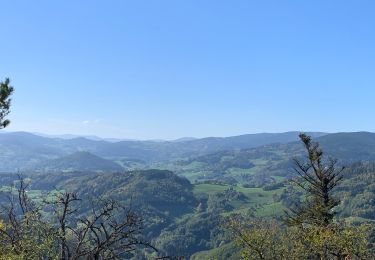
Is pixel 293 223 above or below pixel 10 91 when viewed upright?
below

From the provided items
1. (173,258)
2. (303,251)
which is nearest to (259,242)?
(303,251)

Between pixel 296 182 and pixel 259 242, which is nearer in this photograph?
pixel 259 242

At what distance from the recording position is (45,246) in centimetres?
1947

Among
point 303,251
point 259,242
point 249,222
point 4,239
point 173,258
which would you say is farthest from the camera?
point 249,222

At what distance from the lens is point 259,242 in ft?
143

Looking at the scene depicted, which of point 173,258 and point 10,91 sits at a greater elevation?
point 10,91

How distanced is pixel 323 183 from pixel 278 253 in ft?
39.0

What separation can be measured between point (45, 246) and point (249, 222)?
3186 cm

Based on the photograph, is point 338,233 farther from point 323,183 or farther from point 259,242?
point 323,183

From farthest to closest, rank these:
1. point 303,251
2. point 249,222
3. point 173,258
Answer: point 249,222 < point 303,251 < point 173,258

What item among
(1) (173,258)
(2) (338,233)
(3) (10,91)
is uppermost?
(3) (10,91)

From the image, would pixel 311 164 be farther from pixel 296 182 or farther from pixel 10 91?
pixel 10 91

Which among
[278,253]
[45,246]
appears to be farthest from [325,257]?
[45,246]

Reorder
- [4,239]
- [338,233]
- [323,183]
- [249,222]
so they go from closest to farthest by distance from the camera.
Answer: [4,239], [338,233], [249,222], [323,183]
